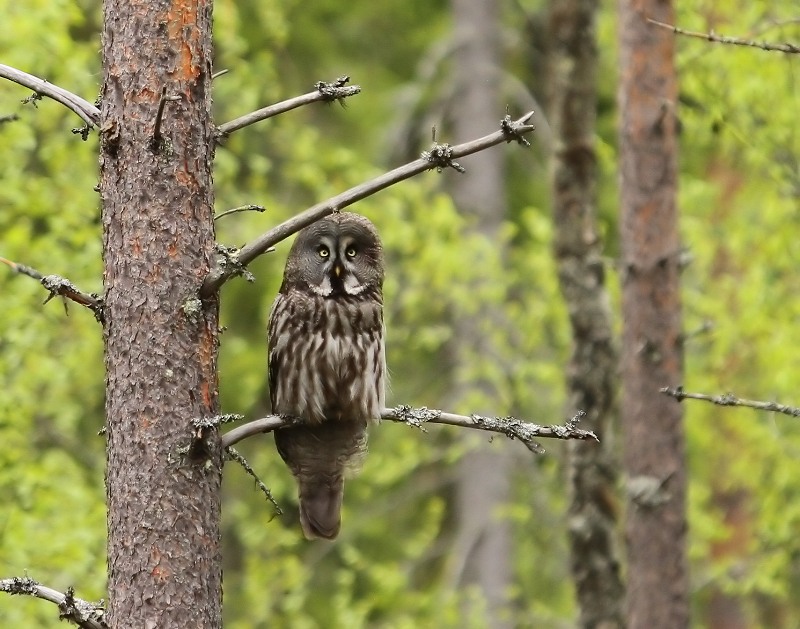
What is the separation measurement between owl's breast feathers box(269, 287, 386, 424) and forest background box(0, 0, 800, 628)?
0.89 meters

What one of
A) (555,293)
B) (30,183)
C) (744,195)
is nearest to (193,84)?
(30,183)

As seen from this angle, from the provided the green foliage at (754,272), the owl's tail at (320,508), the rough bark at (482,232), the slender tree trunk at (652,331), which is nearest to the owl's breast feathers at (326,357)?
the owl's tail at (320,508)

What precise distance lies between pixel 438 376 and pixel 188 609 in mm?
9338

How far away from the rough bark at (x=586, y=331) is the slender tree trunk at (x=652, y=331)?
40 centimetres

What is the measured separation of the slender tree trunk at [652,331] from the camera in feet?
24.4

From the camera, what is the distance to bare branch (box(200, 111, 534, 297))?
3.62 m

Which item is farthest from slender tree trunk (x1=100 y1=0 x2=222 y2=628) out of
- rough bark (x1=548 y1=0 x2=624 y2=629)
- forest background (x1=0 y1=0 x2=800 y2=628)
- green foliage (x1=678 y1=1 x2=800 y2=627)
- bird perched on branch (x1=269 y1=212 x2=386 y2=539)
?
green foliage (x1=678 y1=1 x2=800 y2=627)

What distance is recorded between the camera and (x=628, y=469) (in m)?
7.56

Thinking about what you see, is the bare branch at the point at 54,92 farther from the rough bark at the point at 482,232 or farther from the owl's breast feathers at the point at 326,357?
the rough bark at the point at 482,232

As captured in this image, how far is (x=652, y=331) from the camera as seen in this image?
748 centimetres

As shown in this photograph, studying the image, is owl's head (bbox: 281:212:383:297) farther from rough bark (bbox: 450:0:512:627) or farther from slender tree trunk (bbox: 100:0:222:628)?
rough bark (bbox: 450:0:512:627)

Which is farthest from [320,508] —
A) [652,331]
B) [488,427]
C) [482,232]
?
[482,232]

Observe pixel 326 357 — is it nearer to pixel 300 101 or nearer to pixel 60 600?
pixel 300 101

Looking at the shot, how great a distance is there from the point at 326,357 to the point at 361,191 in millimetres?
1689
